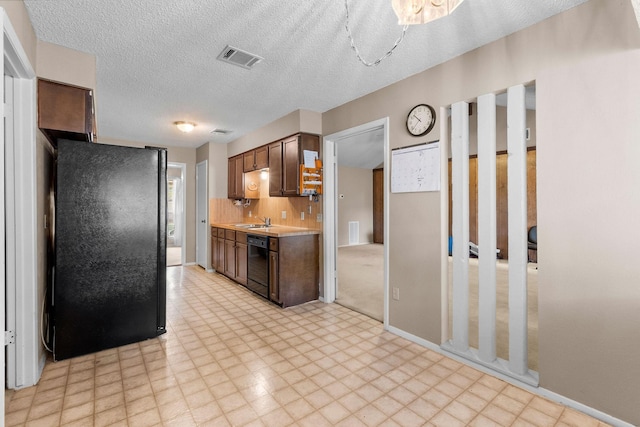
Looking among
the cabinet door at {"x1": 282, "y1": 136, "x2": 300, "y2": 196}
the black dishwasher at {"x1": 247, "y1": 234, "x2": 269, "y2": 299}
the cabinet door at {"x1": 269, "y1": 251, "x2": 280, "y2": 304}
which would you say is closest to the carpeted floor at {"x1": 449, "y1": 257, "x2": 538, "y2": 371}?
the cabinet door at {"x1": 269, "y1": 251, "x2": 280, "y2": 304}

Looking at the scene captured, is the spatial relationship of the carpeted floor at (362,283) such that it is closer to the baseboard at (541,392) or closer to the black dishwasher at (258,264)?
the baseboard at (541,392)

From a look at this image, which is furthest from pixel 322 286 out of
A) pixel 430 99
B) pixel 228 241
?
pixel 430 99

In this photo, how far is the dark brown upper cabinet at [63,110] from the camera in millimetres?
2238

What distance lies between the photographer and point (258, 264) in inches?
159

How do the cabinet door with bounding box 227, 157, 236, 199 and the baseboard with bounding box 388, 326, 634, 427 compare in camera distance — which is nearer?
the baseboard with bounding box 388, 326, 634, 427

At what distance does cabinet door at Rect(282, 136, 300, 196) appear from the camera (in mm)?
3862

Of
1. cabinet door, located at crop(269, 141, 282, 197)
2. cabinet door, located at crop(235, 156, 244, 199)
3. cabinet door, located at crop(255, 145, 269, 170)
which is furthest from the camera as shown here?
cabinet door, located at crop(235, 156, 244, 199)

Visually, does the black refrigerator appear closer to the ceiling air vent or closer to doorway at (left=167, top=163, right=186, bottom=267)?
the ceiling air vent

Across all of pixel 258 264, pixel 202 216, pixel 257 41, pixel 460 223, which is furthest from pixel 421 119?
pixel 202 216

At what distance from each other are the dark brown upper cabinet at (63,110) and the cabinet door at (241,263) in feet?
7.93

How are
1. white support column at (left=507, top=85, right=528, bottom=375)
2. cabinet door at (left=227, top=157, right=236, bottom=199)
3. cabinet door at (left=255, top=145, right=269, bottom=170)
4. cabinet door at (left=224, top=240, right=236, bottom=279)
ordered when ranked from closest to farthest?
1. white support column at (left=507, top=85, right=528, bottom=375)
2. cabinet door at (left=255, top=145, right=269, bottom=170)
3. cabinet door at (left=224, top=240, right=236, bottom=279)
4. cabinet door at (left=227, top=157, right=236, bottom=199)

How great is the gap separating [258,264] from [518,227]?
3.01 m

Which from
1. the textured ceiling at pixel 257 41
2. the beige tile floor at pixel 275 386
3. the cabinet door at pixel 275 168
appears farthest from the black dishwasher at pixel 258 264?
the textured ceiling at pixel 257 41

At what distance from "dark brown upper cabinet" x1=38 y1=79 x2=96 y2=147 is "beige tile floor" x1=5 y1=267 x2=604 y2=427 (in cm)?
184
